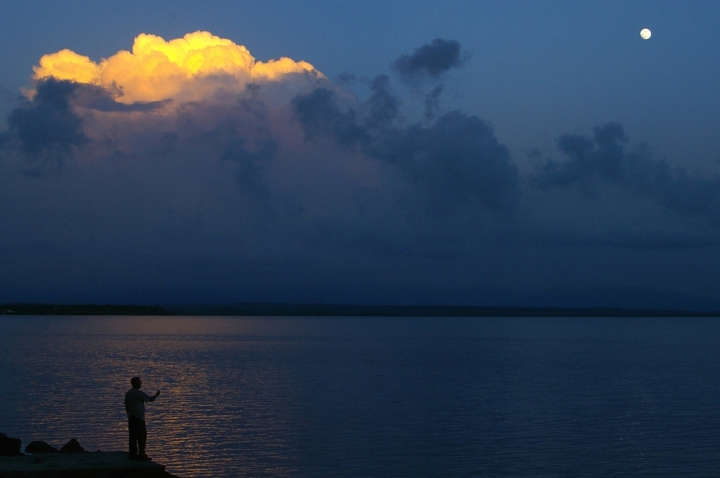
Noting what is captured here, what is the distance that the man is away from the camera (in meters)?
18.8

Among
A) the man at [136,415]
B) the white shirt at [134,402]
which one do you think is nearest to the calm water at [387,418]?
the man at [136,415]

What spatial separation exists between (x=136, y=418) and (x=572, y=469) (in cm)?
1276

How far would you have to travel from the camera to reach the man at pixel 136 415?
61.5 ft

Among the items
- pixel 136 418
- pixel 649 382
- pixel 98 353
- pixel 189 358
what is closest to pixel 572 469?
pixel 136 418

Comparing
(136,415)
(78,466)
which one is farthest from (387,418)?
(78,466)

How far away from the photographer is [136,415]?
18.8 meters

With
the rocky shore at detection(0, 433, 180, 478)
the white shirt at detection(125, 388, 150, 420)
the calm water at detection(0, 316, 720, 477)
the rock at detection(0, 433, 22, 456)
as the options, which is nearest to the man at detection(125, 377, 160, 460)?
the white shirt at detection(125, 388, 150, 420)

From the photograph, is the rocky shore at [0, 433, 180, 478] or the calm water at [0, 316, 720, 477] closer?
the rocky shore at [0, 433, 180, 478]

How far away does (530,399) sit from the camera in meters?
40.2

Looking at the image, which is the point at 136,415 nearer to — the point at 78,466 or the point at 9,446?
the point at 78,466

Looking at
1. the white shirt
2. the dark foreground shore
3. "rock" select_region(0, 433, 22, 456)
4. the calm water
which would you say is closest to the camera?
the dark foreground shore

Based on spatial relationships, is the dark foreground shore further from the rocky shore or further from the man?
the man

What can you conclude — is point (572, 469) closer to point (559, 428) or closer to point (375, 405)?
point (559, 428)

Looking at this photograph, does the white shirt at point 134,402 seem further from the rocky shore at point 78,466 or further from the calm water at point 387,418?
the calm water at point 387,418
